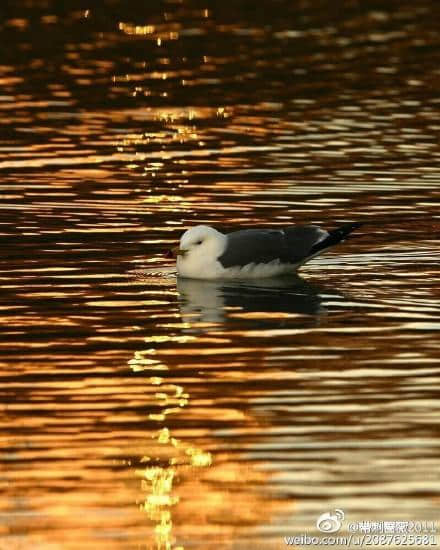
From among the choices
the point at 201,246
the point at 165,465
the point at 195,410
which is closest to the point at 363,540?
the point at 165,465

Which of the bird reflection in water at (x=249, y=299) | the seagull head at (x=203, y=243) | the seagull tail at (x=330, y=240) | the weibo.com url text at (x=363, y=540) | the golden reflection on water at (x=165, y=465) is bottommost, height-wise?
the bird reflection in water at (x=249, y=299)

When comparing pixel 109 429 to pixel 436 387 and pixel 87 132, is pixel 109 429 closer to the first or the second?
pixel 436 387

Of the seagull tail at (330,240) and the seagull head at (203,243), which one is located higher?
the seagull head at (203,243)

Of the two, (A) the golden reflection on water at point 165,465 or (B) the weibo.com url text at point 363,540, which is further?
(A) the golden reflection on water at point 165,465

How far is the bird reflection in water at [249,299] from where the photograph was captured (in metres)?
16.4

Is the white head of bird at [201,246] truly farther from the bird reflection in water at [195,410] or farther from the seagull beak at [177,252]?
the bird reflection in water at [195,410]

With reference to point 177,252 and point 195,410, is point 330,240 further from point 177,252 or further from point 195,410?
point 195,410

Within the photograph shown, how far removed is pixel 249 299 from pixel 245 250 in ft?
2.27

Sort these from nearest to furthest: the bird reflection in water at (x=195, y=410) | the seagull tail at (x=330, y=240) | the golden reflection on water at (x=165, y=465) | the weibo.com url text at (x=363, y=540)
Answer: the weibo.com url text at (x=363, y=540), the golden reflection on water at (x=165, y=465), the bird reflection in water at (x=195, y=410), the seagull tail at (x=330, y=240)

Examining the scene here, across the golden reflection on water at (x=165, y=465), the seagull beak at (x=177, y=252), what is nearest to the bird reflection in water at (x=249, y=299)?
the seagull beak at (x=177, y=252)

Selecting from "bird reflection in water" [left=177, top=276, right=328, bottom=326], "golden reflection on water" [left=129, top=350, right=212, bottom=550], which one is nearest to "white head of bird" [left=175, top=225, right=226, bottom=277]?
"bird reflection in water" [left=177, top=276, right=328, bottom=326]

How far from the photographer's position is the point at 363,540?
10.5m

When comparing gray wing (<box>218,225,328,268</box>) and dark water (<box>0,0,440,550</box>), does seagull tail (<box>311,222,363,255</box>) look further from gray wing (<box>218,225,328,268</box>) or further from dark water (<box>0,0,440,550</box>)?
dark water (<box>0,0,440,550</box>)

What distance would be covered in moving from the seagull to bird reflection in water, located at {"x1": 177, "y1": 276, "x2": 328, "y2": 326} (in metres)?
0.13
